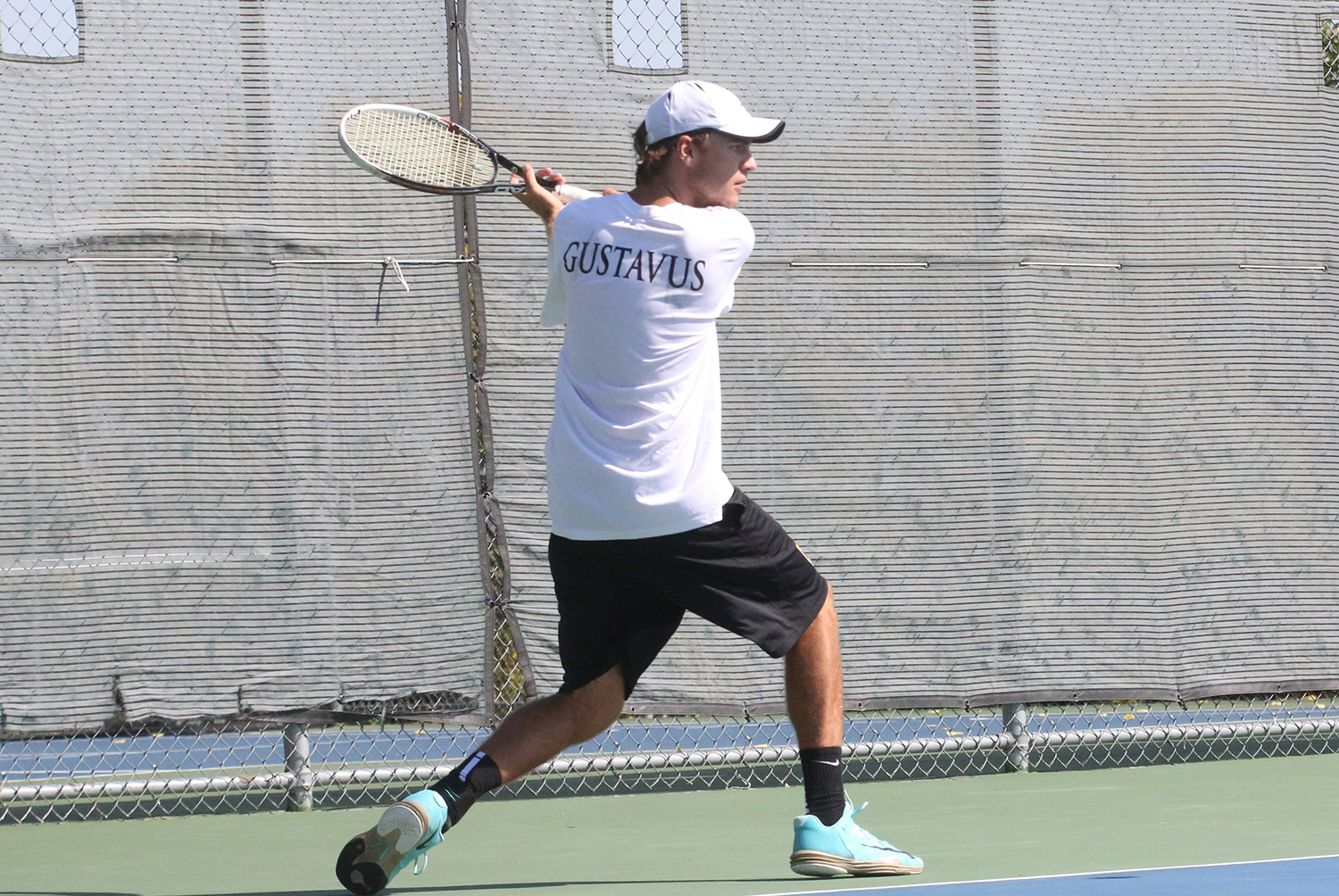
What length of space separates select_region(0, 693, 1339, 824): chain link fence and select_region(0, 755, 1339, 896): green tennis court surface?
113 millimetres

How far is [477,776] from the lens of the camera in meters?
3.45

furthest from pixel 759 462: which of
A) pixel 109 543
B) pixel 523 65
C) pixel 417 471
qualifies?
pixel 109 543

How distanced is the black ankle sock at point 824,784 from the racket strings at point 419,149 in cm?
160

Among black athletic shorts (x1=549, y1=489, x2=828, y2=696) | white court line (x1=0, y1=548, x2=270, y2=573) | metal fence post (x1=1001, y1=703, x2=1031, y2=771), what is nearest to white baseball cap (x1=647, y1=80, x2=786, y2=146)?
black athletic shorts (x1=549, y1=489, x2=828, y2=696)

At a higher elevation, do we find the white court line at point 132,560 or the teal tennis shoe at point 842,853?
the white court line at point 132,560

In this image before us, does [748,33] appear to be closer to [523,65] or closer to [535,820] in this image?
[523,65]

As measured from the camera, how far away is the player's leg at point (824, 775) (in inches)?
136

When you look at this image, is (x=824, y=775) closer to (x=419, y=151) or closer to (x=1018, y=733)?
(x=419, y=151)

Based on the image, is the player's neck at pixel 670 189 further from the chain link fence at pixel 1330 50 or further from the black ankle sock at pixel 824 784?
the chain link fence at pixel 1330 50

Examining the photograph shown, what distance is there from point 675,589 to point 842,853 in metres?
0.60

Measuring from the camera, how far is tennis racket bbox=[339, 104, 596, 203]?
4.09m

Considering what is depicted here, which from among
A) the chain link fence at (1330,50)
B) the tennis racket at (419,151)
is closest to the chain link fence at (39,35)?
the tennis racket at (419,151)

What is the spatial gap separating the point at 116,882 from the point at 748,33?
2998 mm

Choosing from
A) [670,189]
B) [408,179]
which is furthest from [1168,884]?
[408,179]
